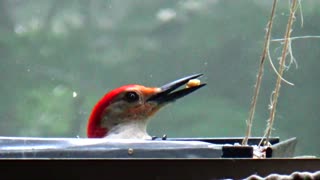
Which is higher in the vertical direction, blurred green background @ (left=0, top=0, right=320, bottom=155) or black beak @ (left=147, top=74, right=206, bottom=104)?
blurred green background @ (left=0, top=0, right=320, bottom=155)

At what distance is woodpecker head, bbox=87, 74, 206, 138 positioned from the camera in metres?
1.27

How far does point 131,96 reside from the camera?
1.30 meters

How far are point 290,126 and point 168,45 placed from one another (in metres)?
0.34

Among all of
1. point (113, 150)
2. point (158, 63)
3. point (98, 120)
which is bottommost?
point (113, 150)

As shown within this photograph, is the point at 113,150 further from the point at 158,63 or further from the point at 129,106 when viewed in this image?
the point at 158,63

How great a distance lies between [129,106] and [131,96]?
19 millimetres

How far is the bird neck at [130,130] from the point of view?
1.26m

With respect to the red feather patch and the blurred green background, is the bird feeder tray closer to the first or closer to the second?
the red feather patch

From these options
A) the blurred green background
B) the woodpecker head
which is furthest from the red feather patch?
the blurred green background

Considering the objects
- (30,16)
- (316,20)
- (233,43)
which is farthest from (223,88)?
(30,16)

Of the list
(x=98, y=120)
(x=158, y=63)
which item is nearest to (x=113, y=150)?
(x=98, y=120)

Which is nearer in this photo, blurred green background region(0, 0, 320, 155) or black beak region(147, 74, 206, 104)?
black beak region(147, 74, 206, 104)

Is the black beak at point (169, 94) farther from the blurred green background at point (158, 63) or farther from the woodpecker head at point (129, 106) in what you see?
the blurred green background at point (158, 63)

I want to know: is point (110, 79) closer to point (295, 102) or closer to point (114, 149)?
point (295, 102)
